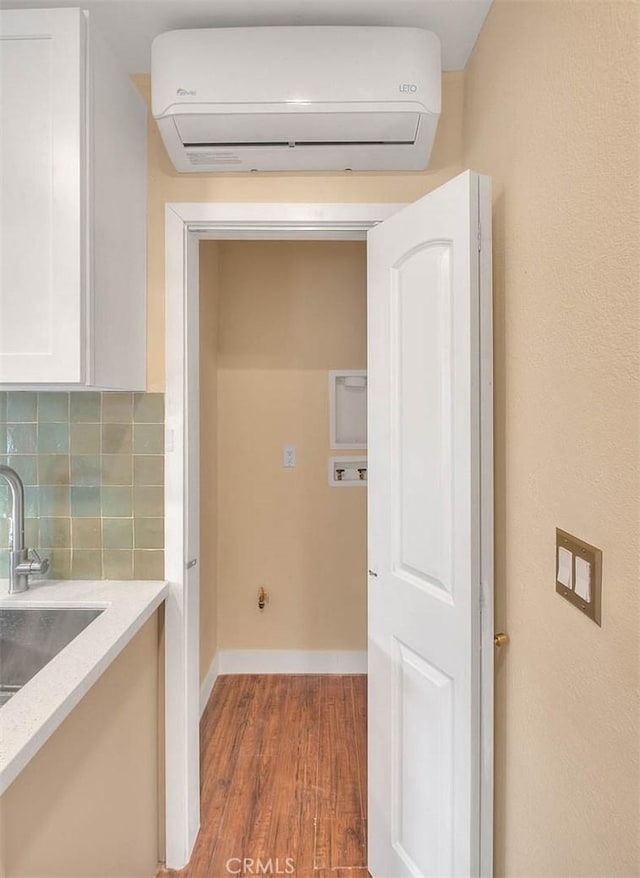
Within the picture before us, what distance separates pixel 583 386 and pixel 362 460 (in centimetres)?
196

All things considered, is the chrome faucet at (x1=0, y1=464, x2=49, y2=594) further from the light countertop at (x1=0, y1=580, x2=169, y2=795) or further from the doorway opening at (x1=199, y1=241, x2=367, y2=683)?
the doorway opening at (x1=199, y1=241, x2=367, y2=683)

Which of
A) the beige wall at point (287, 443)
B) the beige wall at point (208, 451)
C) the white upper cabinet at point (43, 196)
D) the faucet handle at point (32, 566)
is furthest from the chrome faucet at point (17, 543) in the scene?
the beige wall at point (287, 443)

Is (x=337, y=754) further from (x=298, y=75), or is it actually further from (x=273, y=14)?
(x=273, y=14)

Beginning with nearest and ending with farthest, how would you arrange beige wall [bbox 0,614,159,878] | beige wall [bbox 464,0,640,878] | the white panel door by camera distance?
beige wall [bbox 464,0,640,878], beige wall [bbox 0,614,159,878], the white panel door

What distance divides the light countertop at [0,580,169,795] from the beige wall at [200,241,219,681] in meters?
0.93

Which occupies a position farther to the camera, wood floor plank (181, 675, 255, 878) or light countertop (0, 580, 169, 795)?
wood floor plank (181, 675, 255, 878)

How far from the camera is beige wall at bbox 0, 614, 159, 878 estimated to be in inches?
35.3

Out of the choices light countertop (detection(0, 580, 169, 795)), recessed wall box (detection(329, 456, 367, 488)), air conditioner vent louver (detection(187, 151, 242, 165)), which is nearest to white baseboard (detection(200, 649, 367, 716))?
recessed wall box (detection(329, 456, 367, 488))

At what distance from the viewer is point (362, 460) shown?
9.23 ft

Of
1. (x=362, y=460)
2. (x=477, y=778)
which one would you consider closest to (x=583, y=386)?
(x=477, y=778)

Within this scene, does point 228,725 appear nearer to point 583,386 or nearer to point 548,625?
point 548,625

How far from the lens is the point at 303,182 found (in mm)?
1613

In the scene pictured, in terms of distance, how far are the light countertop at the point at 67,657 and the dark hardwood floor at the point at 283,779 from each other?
873mm

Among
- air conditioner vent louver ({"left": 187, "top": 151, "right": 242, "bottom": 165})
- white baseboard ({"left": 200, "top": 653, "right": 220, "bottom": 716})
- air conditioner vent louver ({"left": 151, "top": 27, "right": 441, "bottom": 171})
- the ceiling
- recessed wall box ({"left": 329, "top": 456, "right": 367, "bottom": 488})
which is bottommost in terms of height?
white baseboard ({"left": 200, "top": 653, "right": 220, "bottom": 716})
